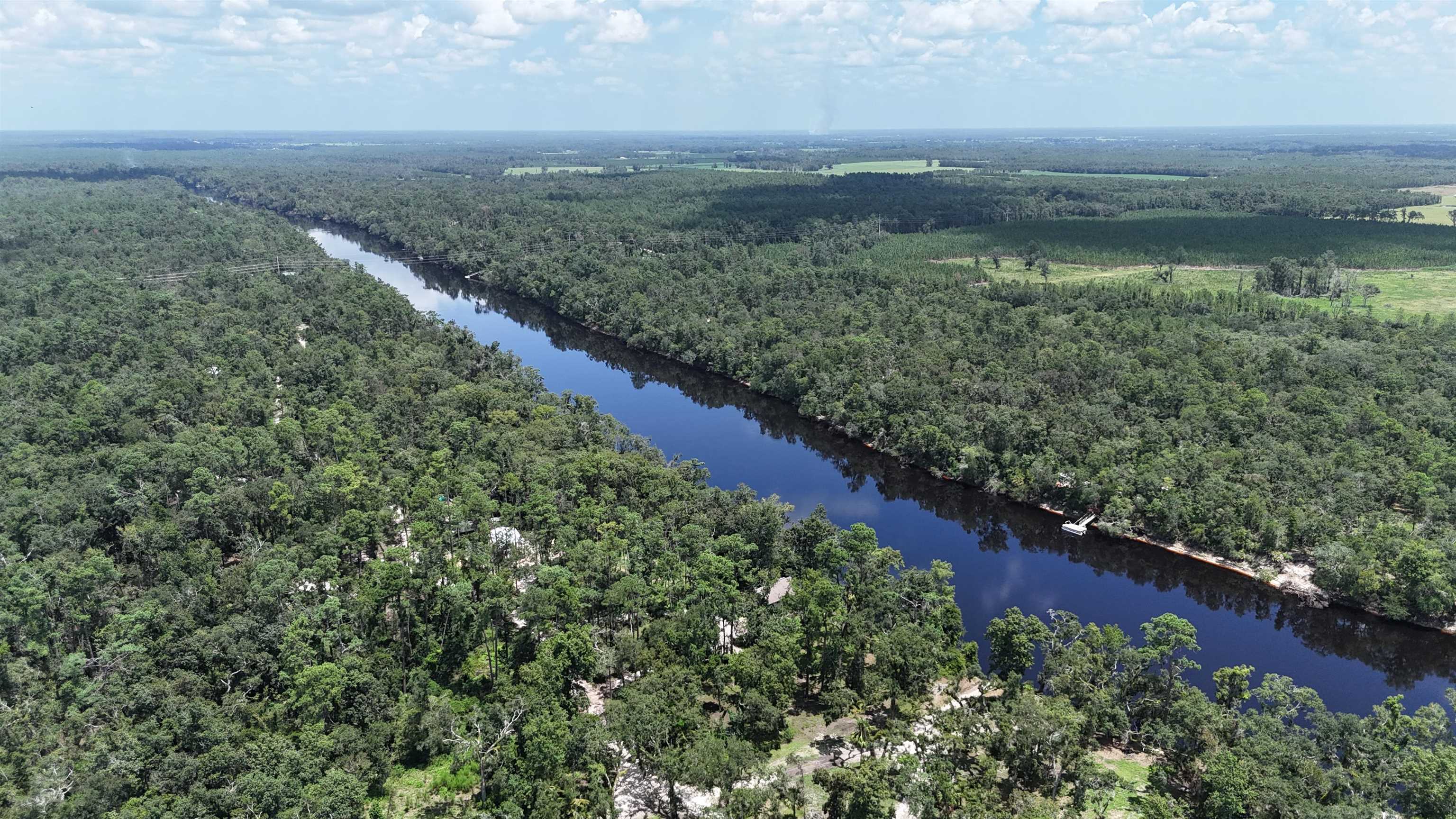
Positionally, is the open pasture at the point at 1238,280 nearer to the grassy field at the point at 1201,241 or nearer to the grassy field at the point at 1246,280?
the grassy field at the point at 1246,280

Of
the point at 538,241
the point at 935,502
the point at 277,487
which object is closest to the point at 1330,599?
the point at 935,502

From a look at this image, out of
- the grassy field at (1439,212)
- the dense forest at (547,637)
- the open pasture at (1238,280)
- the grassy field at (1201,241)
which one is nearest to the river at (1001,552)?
the dense forest at (547,637)

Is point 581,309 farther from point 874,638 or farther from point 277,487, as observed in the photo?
point 874,638

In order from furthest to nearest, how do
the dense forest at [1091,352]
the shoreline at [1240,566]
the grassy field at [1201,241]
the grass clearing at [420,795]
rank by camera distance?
the grassy field at [1201,241] < the dense forest at [1091,352] < the shoreline at [1240,566] < the grass clearing at [420,795]

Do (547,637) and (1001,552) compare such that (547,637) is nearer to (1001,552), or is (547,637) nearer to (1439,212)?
(1001,552)

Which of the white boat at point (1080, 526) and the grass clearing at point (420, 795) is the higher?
the white boat at point (1080, 526)

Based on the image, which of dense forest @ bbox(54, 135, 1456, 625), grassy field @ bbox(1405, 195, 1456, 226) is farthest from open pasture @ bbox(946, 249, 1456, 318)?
grassy field @ bbox(1405, 195, 1456, 226)
